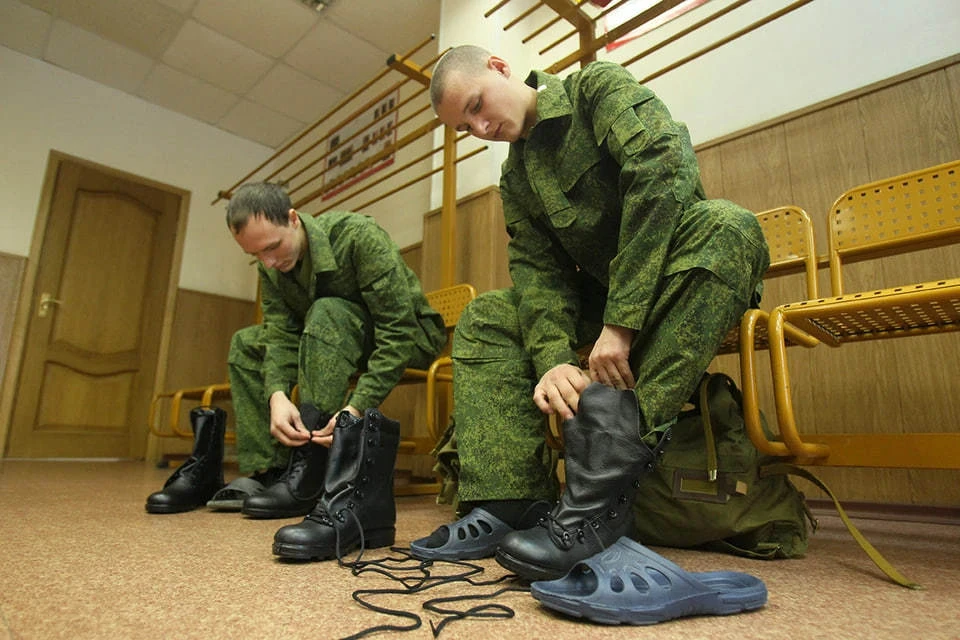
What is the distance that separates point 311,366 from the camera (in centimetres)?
120

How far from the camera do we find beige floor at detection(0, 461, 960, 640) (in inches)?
18.9

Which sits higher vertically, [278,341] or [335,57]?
[335,57]

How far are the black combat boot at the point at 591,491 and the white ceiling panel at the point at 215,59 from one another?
3553mm

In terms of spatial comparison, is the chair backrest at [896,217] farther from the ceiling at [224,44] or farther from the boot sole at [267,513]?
the ceiling at [224,44]

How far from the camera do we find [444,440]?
48.4 inches

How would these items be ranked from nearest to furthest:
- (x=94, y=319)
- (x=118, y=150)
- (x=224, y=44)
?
(x=224, y=44) → (x=94, y=319) → (x=118, y=150)

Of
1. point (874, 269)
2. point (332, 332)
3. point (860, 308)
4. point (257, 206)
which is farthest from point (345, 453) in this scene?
point (874, 269)

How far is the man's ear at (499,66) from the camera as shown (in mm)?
920

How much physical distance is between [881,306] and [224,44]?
3672mm

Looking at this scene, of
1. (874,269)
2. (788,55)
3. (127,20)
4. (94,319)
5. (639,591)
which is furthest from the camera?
(94,319)

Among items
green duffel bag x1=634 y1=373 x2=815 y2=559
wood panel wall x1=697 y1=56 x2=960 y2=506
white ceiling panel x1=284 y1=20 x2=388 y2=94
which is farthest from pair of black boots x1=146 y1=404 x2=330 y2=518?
white ceiling panel x1=284 y1=20 x2=388 y2=94

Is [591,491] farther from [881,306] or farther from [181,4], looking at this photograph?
[181,4]

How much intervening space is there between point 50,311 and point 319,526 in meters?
3.59

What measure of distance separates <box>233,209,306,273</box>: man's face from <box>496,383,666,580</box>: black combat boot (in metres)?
0.92
